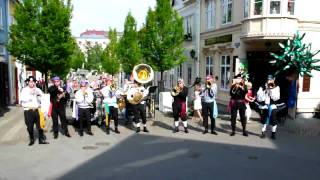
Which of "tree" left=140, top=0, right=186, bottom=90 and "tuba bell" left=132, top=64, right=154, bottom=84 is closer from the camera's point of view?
"tuba bell" left=132, top=64, right=154, bottom=84

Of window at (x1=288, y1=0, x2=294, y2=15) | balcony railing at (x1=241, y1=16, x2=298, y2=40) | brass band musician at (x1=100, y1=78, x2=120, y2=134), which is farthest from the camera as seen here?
window at (x1=288, y1=0, x2=294, y2=15)

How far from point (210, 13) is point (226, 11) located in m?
2.29

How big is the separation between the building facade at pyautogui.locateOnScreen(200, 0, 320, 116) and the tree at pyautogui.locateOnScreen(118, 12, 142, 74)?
37.2 ft

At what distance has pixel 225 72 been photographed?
1958cm

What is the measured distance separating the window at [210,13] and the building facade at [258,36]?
0.40ft

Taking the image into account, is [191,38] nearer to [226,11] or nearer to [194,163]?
[226,11]

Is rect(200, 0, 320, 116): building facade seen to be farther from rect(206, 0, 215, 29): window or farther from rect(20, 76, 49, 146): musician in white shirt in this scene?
rect(20, 76, 49, 146): musician in white shirt

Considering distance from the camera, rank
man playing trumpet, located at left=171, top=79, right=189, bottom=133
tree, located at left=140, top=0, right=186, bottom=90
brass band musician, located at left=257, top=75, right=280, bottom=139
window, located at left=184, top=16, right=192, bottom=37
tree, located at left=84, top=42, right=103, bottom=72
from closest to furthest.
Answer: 1. brass band musician, located at left=257, top=75, right=280, bottom=139
2. man playing trumpet, located at left=171, top=79, right=189, bottom=133
3. tree, located at left=140, top=0, right=186, bottom=90
4. window, located at left=184, top=16, right=192, bottom=37
5. tree, located at left=84, top=42, right=103, bottom=72

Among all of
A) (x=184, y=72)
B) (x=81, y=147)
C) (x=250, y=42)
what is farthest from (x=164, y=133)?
(x=184, y=72)

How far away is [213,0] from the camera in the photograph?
21.1m

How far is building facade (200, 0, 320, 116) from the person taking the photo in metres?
15.3

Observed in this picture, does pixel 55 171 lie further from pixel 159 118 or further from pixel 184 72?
pixel 184 72

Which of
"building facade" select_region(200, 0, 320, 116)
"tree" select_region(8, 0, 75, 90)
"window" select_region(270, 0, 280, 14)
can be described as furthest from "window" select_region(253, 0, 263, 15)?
"tree" select_region(8, 0, 75, 90)

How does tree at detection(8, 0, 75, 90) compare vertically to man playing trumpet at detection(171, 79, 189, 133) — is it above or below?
above
